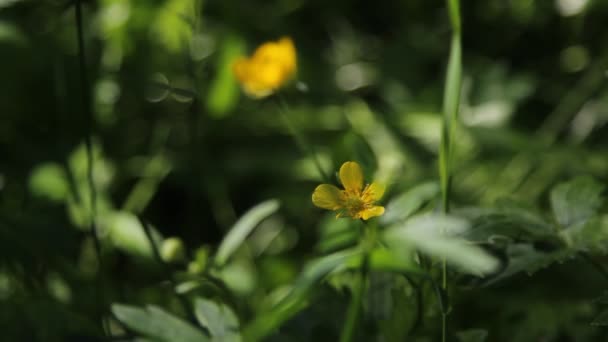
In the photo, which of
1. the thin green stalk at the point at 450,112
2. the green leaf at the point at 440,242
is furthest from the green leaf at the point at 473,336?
the green leaf at the point at 440,242

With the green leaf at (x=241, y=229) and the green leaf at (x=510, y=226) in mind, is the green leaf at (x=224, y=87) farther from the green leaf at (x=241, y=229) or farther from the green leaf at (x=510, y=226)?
the green leaf at (x=510, y=226)

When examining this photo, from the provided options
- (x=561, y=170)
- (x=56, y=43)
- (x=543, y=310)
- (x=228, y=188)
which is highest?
(x=56, y=43)

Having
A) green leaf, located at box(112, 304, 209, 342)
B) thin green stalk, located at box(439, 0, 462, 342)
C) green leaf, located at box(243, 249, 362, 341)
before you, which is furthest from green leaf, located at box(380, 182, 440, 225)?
green leaf, located at box(112, 304, 209, 342)

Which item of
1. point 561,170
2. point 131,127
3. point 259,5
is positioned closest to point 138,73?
point 131,127

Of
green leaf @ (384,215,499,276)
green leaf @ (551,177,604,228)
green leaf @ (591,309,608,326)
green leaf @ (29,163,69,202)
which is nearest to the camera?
green leaf @ (384,215,499,276)

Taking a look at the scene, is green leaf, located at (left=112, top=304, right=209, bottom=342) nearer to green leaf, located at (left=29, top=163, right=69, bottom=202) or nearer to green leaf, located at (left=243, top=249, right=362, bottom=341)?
green leaf, located at (left=243, top=249, right=362, bottom=341)

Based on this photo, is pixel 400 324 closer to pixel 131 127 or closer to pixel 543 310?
pixel 543 310
